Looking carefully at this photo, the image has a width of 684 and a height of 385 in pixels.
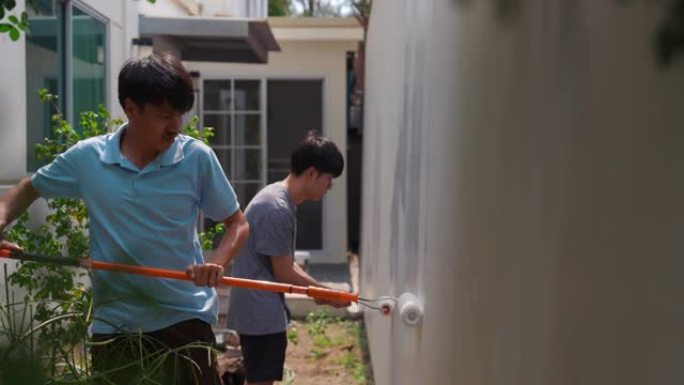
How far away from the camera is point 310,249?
40.5 ft

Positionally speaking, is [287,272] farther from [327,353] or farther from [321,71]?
[321,71]

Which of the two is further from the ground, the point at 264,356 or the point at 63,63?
the point at 63,63

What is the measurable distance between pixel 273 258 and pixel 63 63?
2.63 metres

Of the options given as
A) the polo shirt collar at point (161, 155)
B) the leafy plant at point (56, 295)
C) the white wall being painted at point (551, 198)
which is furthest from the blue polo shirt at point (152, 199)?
the white wall being painted at point (551, 198)

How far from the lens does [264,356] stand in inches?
180

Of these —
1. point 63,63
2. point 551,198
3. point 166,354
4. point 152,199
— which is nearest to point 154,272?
point 166,354

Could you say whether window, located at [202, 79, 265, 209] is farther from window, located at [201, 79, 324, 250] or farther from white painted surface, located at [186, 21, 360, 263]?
white painted surface, located at [186, 21, 360, 263]

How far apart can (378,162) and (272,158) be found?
5801 millimetres

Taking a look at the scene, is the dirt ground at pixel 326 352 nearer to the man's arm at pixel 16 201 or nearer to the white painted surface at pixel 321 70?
the white painted surface at pixel 321 70

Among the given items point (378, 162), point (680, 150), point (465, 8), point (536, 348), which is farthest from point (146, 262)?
point (378, 162)

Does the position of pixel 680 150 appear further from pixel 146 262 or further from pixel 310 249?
pixel 310 249

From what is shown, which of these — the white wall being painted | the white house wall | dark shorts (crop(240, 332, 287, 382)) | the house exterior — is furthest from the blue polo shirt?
the white house wall

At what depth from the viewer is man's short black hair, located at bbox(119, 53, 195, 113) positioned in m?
3.13

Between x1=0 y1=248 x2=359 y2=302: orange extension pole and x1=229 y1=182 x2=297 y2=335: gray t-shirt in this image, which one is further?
x1=229 y1=182 x2=297 y2=335: gray t-shirt
